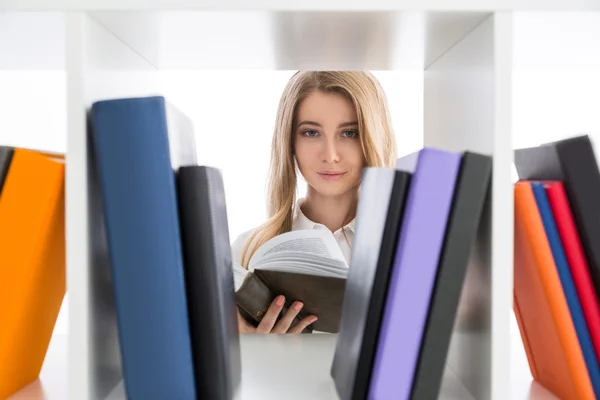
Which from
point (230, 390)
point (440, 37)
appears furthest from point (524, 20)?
point (230, 390)

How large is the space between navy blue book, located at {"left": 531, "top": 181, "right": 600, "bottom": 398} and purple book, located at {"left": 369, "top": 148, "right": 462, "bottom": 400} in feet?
0.52

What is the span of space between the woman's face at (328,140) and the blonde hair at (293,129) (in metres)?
0.03

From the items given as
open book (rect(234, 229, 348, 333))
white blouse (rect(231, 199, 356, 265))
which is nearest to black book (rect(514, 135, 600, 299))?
open book (rect(234, 229, 348, 333))

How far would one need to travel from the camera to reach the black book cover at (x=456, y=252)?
0.57 meters

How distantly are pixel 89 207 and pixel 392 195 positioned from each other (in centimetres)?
33

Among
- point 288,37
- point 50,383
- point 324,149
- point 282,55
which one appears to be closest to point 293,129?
point 324,149

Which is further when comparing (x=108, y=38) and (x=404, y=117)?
(x=404, y=117)

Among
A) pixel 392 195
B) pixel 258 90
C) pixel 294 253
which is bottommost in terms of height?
pixel 294 253

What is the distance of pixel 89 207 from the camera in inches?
23.3

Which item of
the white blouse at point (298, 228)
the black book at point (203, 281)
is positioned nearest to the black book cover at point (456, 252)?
the black book at point (203, 281)

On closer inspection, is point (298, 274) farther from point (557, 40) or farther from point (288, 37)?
point (557, 40)

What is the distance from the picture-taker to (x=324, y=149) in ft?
5.40

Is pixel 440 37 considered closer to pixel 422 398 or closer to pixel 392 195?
pixel 392 195

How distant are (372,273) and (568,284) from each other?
26 centimetres
